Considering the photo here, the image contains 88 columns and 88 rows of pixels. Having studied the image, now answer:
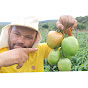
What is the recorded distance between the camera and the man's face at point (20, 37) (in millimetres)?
662

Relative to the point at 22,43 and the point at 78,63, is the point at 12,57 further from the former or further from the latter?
the point at 78,63

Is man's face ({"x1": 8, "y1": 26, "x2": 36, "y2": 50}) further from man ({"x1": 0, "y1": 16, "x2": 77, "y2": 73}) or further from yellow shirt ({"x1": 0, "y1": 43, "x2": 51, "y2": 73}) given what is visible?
yellow shirt ({"x1": 0, "y1": 43, "x2": 51, "y2": 73})

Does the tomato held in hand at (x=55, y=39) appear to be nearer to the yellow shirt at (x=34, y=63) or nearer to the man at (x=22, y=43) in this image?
the man at (x=22, y=43)

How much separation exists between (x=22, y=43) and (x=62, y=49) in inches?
9.7

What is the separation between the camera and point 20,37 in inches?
26.0

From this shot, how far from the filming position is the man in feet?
1.87

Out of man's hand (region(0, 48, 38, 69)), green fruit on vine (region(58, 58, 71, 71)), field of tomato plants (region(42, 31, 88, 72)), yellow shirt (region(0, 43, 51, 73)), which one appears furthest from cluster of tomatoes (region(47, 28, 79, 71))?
field of tomato plants (region(42, 31, 88, 72))

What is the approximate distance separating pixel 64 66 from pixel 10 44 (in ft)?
1.12

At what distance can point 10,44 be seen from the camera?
0.69 meters

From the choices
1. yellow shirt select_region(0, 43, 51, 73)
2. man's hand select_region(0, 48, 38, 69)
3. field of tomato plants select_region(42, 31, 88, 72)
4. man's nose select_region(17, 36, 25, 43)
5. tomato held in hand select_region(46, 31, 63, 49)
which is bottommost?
field of tomato plants select_region(42, 31, 88, 72)

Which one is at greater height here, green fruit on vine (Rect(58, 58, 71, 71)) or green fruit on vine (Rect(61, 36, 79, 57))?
green fruit on vine (Rect(61, 36, 79, 57))

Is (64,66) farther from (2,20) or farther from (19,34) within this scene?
(2,20)
